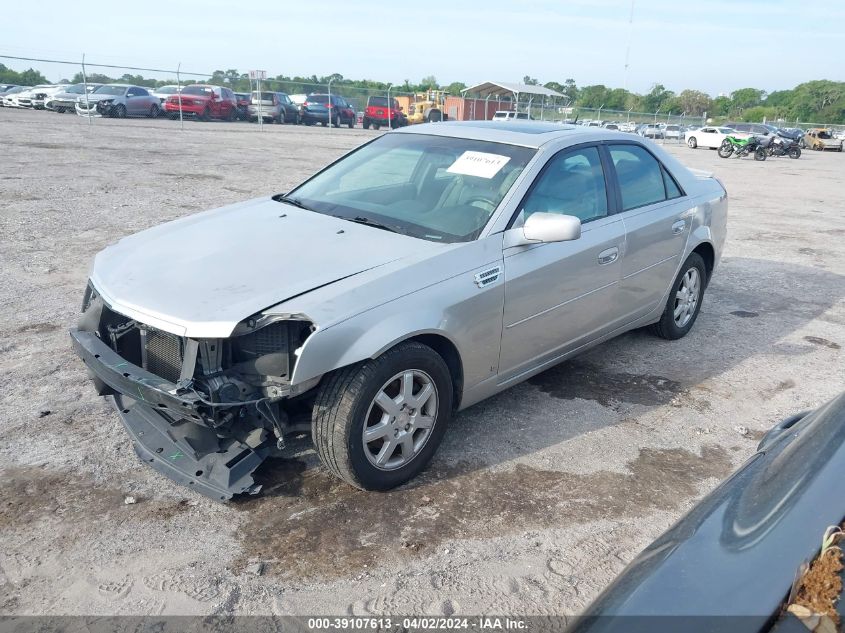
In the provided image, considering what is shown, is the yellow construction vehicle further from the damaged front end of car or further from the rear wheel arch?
the damaged front end of car

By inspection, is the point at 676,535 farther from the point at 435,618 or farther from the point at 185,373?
the point at 185,373

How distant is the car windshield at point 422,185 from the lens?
Result: 371 cm

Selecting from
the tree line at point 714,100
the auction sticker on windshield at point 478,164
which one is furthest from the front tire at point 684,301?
the tree line at point 714,100

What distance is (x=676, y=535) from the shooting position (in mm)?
1812

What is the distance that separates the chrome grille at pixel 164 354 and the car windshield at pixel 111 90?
2649cm

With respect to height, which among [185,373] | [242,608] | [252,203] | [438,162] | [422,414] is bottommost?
[242,608]

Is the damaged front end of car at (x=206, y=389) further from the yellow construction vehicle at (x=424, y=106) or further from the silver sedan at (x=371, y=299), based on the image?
the yellow construction vehicle at (x=424, y=106)

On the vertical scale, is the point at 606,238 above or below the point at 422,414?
above

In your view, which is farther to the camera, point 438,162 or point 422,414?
point 438,162

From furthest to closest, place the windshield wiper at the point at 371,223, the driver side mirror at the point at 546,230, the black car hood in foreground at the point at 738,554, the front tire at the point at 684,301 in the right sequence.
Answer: the front tire at the point at 684,301 < the windshield wiper at the point at 371,223 < the driver side mirror at the point at 546,230 < the black car hood in foreground at the point at 738,554

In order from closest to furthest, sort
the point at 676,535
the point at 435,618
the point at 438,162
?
1. the point at 676,535
2. the point at 435,618
3. the point at 438,162

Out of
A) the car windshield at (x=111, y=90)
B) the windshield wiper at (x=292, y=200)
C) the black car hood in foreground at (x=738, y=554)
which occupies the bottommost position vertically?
the black car hood in foreground at (x=738, y=554)

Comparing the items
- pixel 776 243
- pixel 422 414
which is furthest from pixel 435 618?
pixel 776 243

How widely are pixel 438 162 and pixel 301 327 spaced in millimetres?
1699
